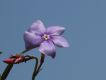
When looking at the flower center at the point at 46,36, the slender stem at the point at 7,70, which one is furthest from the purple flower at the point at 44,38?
the slender stem at the point at 7,70

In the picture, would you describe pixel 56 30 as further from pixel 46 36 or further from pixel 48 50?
pixel 48 50

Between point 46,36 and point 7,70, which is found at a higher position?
point 46,36

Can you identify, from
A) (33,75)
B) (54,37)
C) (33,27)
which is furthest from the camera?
(54,37)

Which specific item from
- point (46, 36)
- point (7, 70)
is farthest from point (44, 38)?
point (7, 70)

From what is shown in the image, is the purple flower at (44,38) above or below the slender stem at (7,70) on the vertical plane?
above

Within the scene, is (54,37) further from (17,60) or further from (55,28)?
(17,60)

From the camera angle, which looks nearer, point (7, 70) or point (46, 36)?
point (7, 70)

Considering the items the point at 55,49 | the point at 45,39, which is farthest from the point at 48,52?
the point at 45,39

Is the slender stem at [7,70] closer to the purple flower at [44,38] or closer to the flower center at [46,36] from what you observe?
the purple flower at [44,38]
